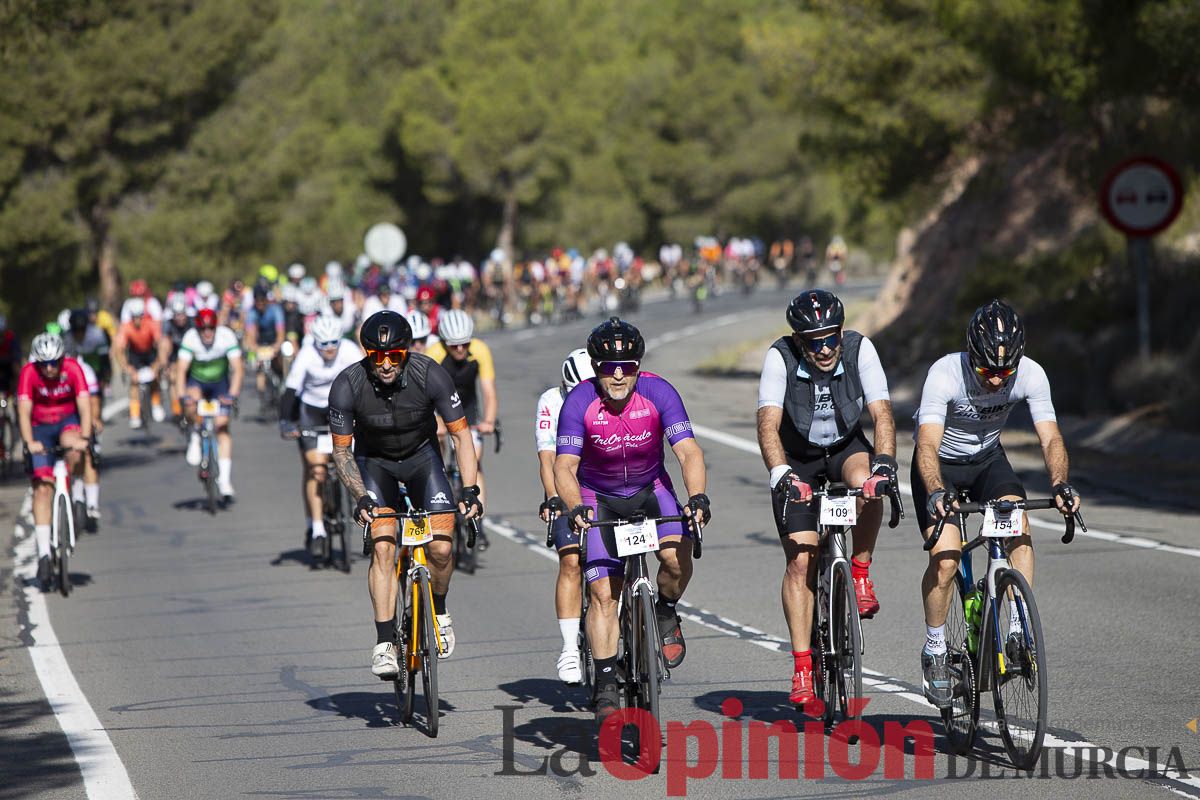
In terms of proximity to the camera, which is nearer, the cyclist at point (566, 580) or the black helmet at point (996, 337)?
the black helmet at point (996, 337)

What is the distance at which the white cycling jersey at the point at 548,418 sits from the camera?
916cm

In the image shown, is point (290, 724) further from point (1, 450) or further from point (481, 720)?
point (1, 450)

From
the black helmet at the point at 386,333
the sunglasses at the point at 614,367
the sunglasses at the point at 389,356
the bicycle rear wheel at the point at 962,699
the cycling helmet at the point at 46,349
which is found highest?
the cycling helmet at the point at 46,349

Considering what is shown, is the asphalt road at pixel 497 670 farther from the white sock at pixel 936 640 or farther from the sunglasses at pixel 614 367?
the sunglasses at pixel 614 367

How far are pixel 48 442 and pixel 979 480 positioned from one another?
8639 mm

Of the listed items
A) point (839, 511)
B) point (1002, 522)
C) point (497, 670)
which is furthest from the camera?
point (497, 670)

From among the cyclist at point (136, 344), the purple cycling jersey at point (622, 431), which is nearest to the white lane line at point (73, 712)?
the purple cycling jersey at point (622, 431)

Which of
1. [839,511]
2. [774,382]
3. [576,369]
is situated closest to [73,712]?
[576,369]

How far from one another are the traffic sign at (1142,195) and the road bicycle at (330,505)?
9.59 m

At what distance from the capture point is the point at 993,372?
763 centimetres

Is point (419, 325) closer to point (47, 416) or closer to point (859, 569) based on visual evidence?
point (47, 416)

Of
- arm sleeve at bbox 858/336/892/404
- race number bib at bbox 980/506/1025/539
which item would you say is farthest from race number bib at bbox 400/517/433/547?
race number bib at bbox 980/506/1025/539

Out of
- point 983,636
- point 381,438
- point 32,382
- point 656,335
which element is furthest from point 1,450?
point 656,335

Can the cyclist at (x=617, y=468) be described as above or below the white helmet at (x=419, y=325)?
below
